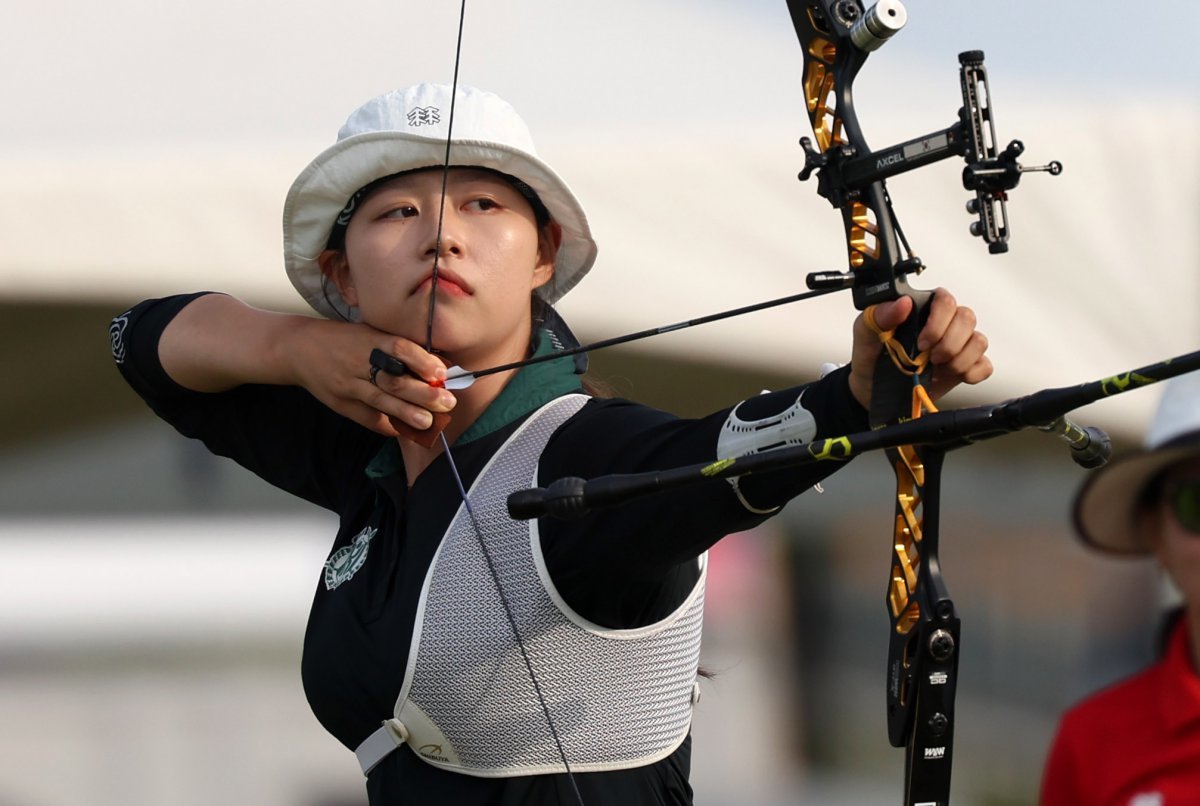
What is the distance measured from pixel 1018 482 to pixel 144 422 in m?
Answer: 1.48

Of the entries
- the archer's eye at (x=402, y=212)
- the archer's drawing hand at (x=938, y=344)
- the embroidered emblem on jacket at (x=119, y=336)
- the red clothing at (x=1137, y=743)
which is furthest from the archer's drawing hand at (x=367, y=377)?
the red clothing at (x=1137, y=743)

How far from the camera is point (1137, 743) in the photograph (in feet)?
2.89

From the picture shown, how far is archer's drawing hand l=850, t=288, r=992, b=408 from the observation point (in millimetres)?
1040

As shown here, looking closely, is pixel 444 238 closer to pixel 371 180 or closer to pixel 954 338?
pixel 371 180

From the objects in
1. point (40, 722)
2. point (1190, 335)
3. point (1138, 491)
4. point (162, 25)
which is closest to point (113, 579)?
point (40, 722)

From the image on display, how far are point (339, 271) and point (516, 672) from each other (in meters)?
0.48

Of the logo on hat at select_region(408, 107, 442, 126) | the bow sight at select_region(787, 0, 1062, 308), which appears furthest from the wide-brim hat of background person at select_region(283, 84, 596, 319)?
the bow sight at select_region(787, 0, 1062, 308)

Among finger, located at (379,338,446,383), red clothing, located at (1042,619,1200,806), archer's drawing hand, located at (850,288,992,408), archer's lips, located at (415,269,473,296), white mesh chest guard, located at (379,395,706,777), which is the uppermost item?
archer's drawing hand, located at (850,288,992,408)

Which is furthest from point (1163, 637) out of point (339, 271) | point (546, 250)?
point (339, 271)

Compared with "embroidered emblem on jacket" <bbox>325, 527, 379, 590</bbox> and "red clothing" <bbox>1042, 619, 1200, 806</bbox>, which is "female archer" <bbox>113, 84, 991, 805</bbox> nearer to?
"embroidered emblem on jacket" <bbox>325, 527, 379, 590</bbox>

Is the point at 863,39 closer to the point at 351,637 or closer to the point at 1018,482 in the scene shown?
the point at 351,637

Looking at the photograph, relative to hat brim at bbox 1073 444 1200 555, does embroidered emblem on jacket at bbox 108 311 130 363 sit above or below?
below

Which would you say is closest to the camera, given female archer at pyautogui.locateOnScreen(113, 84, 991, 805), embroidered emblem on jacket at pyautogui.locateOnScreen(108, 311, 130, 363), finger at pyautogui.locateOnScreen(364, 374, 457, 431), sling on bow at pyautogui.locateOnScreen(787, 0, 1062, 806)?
sling on bow at pyautogui.locateOnScreen(787, 0, 1062, 806)

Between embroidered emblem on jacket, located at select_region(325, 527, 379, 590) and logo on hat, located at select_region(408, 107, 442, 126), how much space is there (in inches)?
14.4
